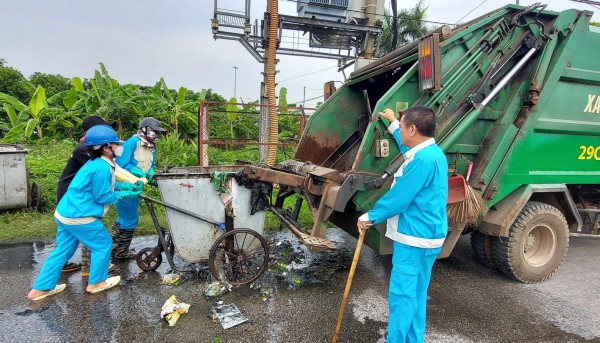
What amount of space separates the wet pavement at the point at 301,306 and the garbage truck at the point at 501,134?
410 millimetres

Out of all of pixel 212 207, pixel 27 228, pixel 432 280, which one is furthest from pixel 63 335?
pixel 432 280

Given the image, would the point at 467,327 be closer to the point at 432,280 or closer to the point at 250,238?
the point at 432,280

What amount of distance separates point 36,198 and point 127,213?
2551 millimetres

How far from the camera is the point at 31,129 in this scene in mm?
8359

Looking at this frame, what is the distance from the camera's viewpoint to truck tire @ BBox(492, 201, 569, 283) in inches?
140

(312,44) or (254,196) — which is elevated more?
(312,44)

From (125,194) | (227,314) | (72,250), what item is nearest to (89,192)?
(125,194)

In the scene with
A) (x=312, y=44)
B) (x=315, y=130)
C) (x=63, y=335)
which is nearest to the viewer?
(x=63, y=335)

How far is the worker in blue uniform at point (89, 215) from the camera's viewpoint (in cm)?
303

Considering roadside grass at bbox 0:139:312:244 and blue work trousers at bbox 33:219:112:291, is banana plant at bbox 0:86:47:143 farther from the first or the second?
blue work trousers at bbox 33:219:112:291

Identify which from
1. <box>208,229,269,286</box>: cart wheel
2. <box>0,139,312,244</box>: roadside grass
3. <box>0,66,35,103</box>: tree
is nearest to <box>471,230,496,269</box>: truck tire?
<box>0,139,312,244</box>: roadside grass

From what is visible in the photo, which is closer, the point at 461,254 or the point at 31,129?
the point at 461,254

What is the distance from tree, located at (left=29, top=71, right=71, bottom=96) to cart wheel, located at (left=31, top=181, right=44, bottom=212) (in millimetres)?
10577

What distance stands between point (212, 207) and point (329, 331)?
1555 millimetres
